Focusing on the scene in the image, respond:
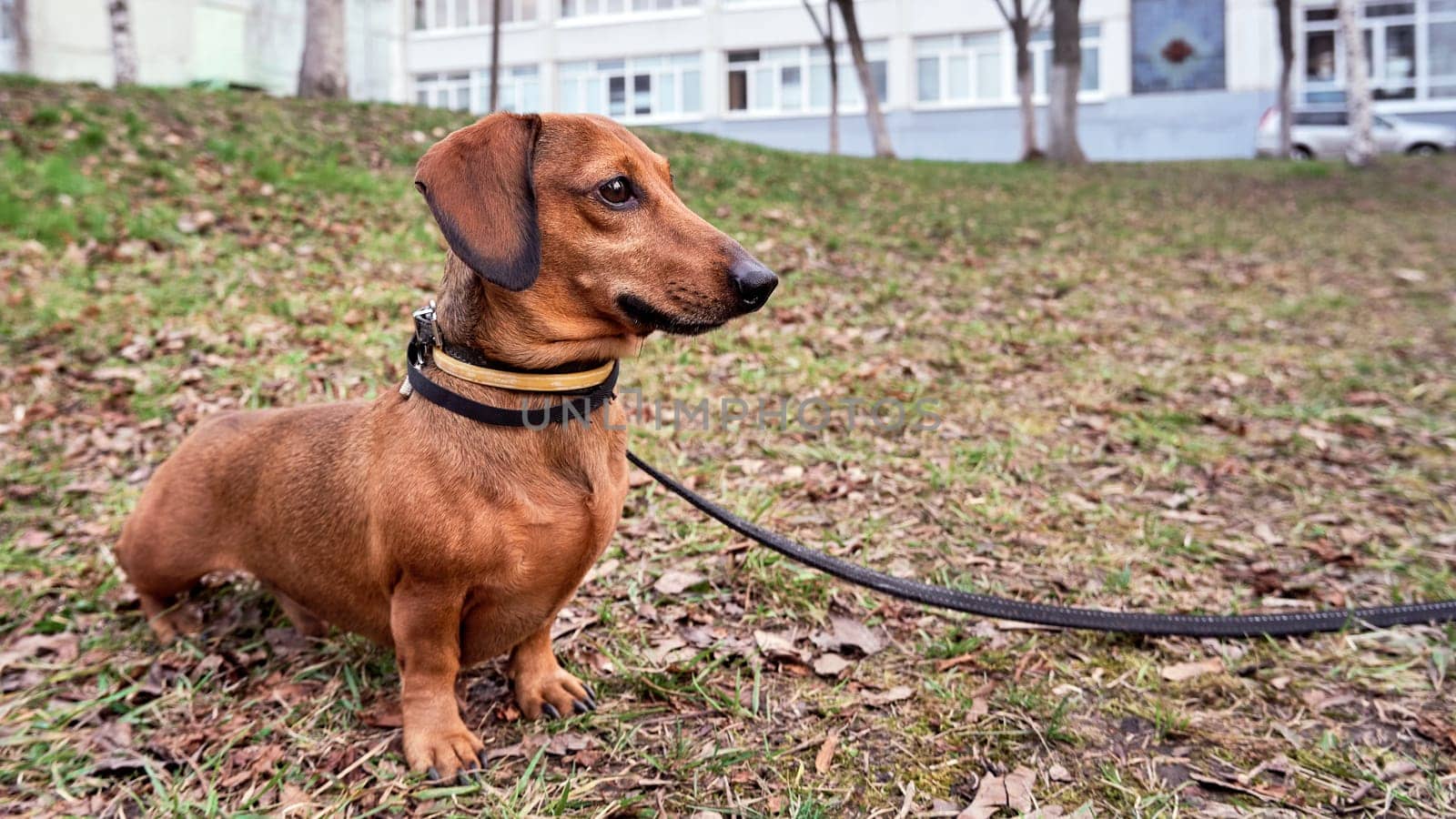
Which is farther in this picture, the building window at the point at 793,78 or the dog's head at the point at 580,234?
the building window at the point at 793,78

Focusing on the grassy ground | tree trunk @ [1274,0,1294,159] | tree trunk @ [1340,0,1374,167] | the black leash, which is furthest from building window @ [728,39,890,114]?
the black leash

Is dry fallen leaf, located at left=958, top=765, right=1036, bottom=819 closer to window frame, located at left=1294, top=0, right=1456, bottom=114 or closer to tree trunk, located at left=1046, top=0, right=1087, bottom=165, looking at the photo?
tree trunk, located at left=1046, top=0, right=1087, bottom=165

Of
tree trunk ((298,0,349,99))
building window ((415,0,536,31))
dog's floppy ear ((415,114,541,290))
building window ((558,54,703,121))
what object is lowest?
dog's floppy ear ((415,114,541,290))

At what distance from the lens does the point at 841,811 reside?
227 cm

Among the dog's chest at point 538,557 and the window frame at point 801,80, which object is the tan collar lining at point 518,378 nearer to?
the dog's chest at point 538,557

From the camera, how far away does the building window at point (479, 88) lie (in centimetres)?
3841

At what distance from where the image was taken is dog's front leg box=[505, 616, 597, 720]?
8.42 ft

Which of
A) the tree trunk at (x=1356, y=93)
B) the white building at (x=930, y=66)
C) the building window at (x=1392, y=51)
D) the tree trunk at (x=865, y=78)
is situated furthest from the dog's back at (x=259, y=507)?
the building window at (x=1392, y=51)

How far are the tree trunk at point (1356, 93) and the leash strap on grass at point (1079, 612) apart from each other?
19.2 metres

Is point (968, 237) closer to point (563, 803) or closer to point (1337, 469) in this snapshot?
point (1337, 469)

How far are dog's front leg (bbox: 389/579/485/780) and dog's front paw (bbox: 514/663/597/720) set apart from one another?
0.69 feet

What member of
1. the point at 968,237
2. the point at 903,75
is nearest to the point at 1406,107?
the point at 903,75

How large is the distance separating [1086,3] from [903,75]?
6.49 metres

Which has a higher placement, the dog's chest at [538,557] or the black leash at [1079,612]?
the dog's chest at [538,557]
